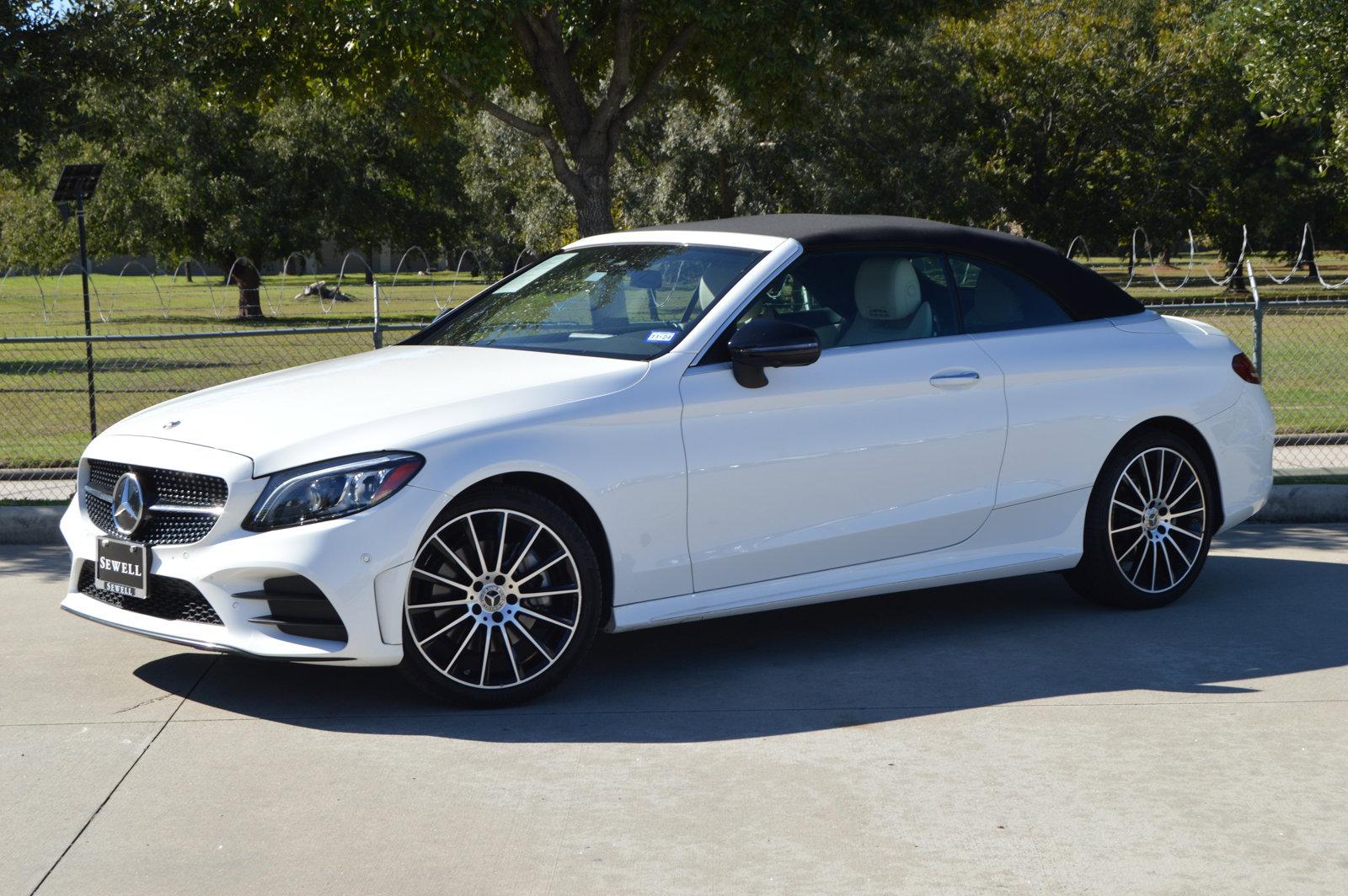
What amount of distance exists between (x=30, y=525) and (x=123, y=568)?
3.92m

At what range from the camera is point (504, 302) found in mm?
7027

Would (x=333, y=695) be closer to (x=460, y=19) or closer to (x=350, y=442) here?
(x=350, y=442)

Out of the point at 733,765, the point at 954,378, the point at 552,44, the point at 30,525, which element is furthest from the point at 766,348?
the point at 552,44

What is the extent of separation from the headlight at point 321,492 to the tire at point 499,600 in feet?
0.80

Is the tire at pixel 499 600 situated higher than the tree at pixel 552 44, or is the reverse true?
the tree at pixel 552 44

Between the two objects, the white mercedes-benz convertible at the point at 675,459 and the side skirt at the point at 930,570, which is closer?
the white mercedes-benz convertible at the point at 675,459

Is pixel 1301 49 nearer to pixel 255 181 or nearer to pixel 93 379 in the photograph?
pixel 93 379

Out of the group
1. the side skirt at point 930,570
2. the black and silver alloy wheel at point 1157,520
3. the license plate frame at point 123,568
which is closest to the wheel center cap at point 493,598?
the side skirt at point 930,570

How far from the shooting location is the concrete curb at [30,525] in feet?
29.9

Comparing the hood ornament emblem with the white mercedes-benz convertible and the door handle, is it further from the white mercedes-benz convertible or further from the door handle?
the door handle

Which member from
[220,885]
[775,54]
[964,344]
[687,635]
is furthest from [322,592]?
[775,54]

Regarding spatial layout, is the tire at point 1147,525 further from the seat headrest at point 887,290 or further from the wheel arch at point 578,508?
the wheel arch at point 578,508

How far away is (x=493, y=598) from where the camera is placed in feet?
18.2

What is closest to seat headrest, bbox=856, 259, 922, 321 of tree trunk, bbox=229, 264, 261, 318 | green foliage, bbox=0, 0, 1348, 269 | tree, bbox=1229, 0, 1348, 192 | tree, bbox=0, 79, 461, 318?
green foliage, bbox=0, 0, 1348, 269
